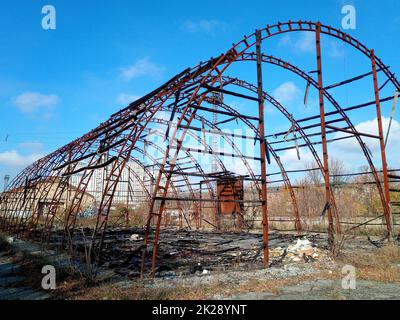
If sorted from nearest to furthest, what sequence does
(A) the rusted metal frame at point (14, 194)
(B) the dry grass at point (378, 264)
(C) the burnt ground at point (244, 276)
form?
(C) the burnt ground at point (244, 276) → (B) the dry grass at point (378, 264) → (A) the rusted metal frame at point (14, 194)

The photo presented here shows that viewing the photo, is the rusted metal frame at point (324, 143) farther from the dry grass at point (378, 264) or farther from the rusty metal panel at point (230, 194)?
the rusty metal panel at point (230, 194)

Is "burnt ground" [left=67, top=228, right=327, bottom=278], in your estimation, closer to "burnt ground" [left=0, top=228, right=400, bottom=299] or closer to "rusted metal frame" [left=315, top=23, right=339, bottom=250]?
"burnt ground" [left=0, top=228, right=400, bottom=299]

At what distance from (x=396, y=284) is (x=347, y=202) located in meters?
24.8

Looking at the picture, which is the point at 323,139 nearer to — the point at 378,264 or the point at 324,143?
the point at 324,143

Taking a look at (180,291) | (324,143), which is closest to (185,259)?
(180,291)

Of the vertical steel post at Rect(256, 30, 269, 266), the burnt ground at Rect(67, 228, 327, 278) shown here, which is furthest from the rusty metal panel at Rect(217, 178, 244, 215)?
the vertical steel post at Rect(256, 30, 269, 266)

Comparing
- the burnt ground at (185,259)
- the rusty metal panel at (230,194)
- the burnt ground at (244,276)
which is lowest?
the burnt ground at (185,259)

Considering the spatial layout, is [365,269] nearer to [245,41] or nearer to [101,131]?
[245,41]

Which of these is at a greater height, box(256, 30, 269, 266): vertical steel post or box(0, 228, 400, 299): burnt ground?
box(256, 30, 269, 266): vertical steel post

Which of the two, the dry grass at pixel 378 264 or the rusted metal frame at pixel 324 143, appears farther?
the rusted metal frame at pixel 324 143

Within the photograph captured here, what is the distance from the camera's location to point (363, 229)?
19.5 m

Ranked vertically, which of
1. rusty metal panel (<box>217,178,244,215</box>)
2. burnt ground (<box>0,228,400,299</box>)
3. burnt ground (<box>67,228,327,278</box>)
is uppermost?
rusty metal panel (<box>217,178,244,215</box>)

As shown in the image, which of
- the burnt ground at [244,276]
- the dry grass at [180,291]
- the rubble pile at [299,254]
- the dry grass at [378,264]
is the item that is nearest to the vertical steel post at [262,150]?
the burnt ground at [244,276]

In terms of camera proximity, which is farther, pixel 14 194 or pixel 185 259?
pixel 14 194
